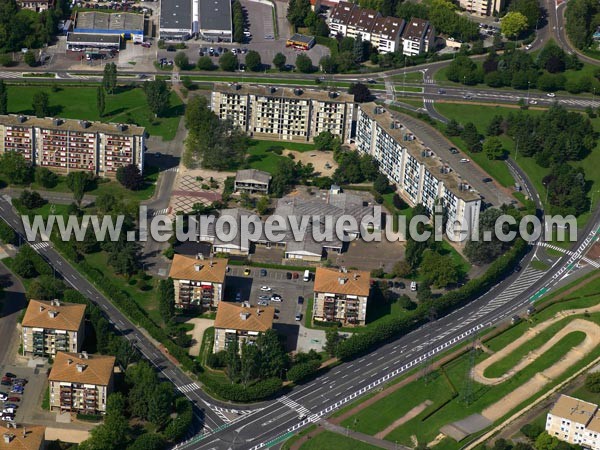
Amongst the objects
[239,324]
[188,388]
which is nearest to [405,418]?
[239,324]

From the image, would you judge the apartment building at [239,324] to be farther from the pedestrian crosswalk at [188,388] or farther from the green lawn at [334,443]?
the green lawn at [334,443]

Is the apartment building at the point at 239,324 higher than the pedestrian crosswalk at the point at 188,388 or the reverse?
higher

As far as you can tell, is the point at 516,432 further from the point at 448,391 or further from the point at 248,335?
the point at 248,335

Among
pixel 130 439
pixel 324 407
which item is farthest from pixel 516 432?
pixel 130 439

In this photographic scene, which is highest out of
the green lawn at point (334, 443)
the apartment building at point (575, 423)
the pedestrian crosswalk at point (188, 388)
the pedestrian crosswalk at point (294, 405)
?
the apartment building at point (575, 423)

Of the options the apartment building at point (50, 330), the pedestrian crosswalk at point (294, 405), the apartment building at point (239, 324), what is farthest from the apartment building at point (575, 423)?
the apartment building at point (50, 330)

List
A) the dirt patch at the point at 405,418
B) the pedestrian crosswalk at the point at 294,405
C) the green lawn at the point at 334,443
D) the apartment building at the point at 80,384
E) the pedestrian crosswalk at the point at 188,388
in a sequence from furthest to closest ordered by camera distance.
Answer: the pedestrian crosswalk at the point at 188,388, the pedestrian crosswalk at the point at 294,405, the dirt patch at the point at 405,418, the apartment building at the point at 80,384, the green lawn at the point at 334,443
